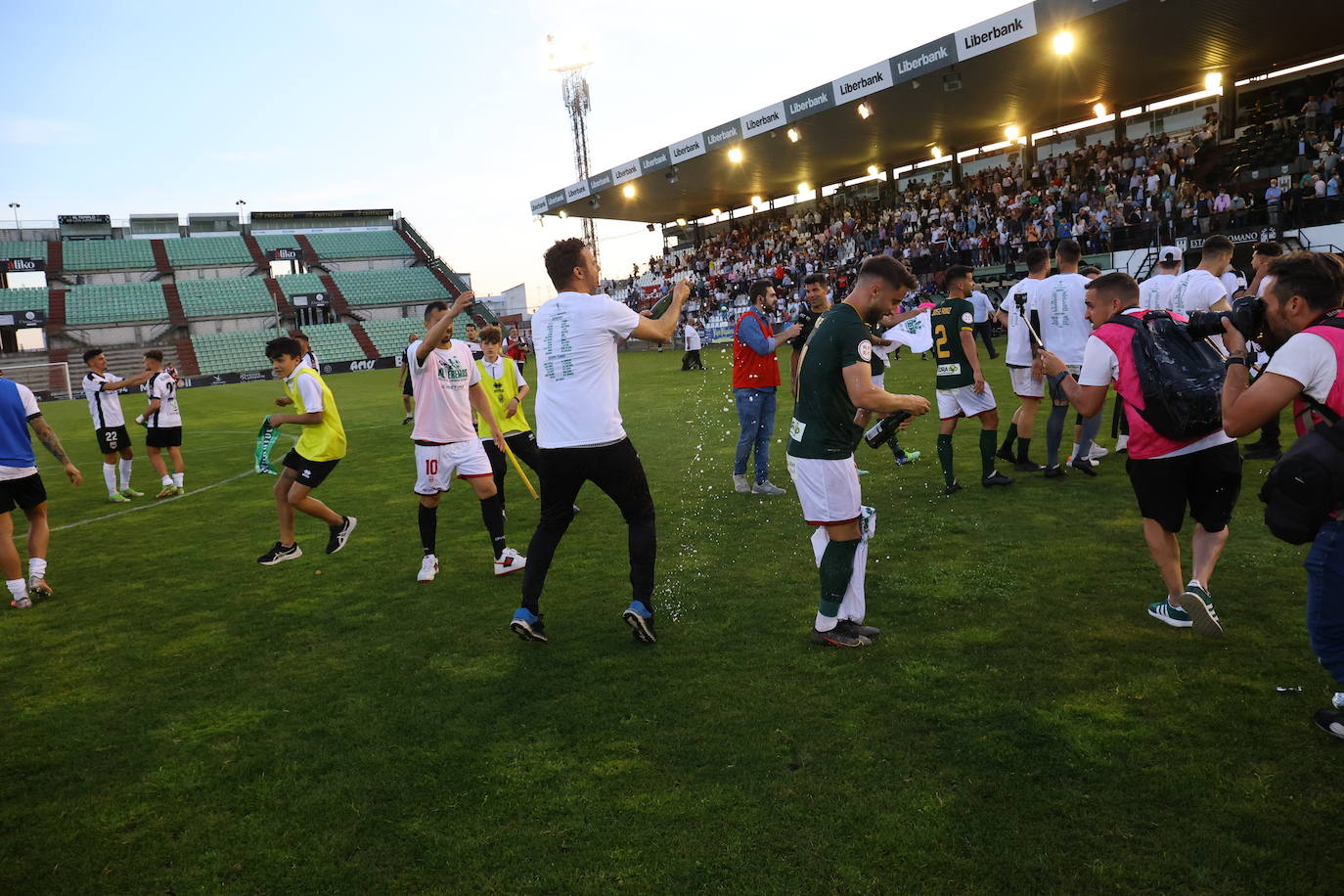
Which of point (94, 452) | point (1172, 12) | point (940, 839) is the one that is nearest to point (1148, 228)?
point (1172, 12)

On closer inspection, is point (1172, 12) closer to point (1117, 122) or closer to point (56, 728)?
point (1117, 122)

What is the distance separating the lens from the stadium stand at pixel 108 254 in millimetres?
59322

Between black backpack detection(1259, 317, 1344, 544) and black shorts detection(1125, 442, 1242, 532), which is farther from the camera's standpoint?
black shorts detection(1125, 442, 1242, 532)

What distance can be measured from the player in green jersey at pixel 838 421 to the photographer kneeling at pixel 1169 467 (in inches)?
41.7

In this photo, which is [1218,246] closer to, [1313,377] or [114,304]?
[1313,377]

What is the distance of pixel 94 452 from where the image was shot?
1798 centimetres

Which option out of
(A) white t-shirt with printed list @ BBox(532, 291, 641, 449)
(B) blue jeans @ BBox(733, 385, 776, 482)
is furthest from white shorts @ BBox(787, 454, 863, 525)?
(B) blue jeans @ BBox(733, 385, 776, 482)

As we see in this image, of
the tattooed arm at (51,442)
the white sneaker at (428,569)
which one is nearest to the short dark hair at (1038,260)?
the white sneaker at (428,569)

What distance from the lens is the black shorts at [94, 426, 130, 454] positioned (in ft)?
37.1

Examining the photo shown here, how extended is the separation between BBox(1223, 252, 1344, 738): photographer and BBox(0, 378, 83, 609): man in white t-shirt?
311 inches

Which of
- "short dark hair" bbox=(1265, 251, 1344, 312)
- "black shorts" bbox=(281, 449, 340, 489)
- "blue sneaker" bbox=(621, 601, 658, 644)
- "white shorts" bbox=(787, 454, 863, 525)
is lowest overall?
"blue sneaker" bbox=(621, 601, 658, 644)

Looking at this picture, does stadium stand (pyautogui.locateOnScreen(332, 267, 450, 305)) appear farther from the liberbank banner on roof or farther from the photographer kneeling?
the photographer kneeling

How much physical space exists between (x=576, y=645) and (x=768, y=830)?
212cm

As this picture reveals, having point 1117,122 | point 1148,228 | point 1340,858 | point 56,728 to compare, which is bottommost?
point 1340,858
